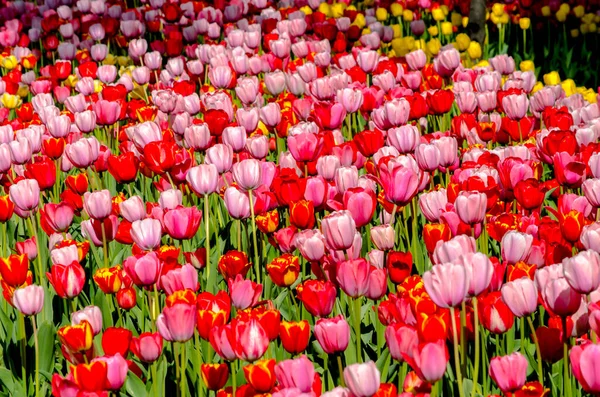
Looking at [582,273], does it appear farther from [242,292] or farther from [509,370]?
[242,292]

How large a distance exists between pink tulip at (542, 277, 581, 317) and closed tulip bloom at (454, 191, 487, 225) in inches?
25.6

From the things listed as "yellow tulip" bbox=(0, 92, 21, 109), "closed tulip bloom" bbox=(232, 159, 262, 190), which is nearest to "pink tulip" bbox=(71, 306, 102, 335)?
"closed tulip bloom" bbox=(232, 159, 262, 190)

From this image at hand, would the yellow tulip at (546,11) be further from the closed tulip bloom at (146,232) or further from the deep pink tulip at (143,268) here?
the deep pink tulip at (143,268)

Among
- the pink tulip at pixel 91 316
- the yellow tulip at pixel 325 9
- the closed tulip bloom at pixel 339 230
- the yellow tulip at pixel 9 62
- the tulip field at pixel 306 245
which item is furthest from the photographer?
the yellow tulip at pixel 325 9

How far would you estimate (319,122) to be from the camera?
4.20 metres

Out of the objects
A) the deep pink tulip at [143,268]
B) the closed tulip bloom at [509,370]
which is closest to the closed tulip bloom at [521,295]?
the closed tulip bloom at [509,370]

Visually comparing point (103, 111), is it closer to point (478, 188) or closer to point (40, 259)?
point (40, 259)

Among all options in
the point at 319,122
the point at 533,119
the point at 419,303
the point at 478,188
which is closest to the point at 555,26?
the point at 533,119

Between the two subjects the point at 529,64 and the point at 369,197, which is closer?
the point at 369,197

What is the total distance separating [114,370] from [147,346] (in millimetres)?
227

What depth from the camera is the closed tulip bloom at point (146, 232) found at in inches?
116

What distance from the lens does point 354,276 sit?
2.49 meters

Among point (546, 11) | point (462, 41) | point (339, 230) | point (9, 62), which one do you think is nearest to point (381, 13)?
point (546, 11)

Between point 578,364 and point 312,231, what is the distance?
109cm
